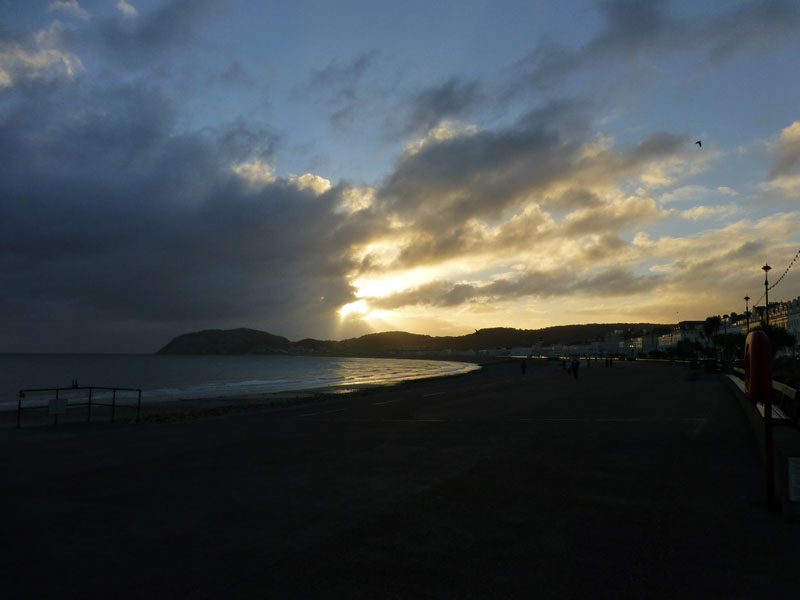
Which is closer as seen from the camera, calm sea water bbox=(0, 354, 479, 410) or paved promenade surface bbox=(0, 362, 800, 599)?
paved promenade surface bbox=(0, 362, 800, 599)

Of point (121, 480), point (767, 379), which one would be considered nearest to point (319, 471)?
point (121, 480)

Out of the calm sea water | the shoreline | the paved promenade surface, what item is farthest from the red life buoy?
the calm sea water

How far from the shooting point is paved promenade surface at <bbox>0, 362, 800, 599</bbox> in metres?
4.86

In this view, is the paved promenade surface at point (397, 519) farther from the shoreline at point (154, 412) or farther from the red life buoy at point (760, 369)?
the shoreline at point (154, 412)

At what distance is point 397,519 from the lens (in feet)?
22.0

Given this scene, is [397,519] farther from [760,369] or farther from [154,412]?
[154,412]

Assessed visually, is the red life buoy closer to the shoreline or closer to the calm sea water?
the shoreline

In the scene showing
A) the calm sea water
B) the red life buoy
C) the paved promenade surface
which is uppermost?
the red life buoy

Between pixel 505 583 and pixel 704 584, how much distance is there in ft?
5.67

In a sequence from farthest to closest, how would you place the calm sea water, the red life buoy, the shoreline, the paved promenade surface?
the calm sea water
the shoreline
the red life buoy
the paved promenade surface

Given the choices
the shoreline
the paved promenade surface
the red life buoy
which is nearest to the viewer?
the paved promenade surface

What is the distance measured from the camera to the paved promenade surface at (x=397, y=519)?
16.0ft

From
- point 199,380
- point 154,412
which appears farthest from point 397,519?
point 199,380

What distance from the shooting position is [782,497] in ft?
22.0
